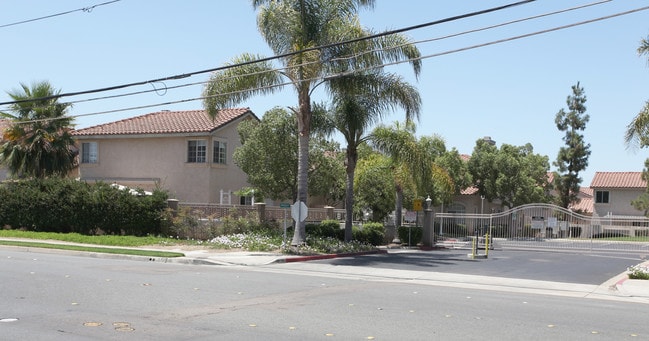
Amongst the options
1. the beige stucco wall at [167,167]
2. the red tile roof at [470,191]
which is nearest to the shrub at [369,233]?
the beige stucco wall at [167,167]

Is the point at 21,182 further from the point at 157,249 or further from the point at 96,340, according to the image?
the point at 96,340

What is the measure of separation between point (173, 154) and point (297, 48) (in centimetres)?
1519

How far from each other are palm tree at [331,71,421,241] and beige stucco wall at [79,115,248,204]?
10600 mm

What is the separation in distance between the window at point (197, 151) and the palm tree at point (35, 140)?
6242 millimetres

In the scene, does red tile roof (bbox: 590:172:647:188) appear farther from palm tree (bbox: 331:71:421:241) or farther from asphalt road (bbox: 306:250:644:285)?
palm tree (bbox: 331:71:421:241)

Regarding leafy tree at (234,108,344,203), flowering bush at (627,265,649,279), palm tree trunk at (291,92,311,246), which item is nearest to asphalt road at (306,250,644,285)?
flowering bush at (627,265,649,279)

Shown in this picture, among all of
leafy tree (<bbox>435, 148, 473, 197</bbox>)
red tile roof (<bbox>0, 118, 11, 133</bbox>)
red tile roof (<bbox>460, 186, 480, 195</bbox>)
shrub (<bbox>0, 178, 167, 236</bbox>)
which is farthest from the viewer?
red tile roof (<bbox>460, 186, 480, 195</bbox>)

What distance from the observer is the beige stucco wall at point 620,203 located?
57.5 meters

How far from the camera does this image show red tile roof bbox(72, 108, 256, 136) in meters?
36.0

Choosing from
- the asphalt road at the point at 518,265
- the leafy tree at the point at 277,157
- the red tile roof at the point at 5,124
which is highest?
the red tile roof at the point at 5,124

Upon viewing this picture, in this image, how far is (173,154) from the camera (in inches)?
1435

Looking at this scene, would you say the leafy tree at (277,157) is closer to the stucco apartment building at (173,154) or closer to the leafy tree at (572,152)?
the stucco apartment building at (173,154)

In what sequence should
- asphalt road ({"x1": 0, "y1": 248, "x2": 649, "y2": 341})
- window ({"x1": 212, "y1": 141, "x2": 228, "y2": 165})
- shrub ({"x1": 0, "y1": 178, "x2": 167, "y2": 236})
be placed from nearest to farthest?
asphalt road ({"x1": 0, "y1": 248, "x2": 649, "y2": 341}) < shrub ({"x1": 0, "y1": 178, "x2": 167, "y2": 236}) < window ({"x1": 212, "y1": 141, "x2": 228, "y2": 165})

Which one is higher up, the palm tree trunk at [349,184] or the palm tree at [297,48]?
the palm tree at [297,48]
